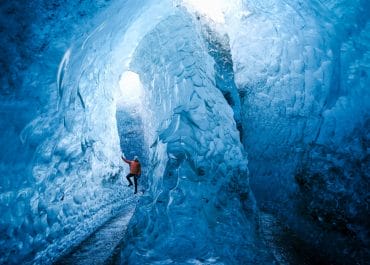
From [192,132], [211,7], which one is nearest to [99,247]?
[192,132]

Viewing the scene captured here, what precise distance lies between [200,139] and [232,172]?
1.63ft

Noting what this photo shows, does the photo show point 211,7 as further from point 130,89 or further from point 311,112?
point 130,89

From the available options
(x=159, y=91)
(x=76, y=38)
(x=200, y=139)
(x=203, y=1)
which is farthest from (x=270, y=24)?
(x=76, y=38)

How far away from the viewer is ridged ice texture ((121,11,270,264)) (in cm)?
212

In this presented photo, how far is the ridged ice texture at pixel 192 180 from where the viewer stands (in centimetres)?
212

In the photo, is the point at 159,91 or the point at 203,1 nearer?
the point at 159,91

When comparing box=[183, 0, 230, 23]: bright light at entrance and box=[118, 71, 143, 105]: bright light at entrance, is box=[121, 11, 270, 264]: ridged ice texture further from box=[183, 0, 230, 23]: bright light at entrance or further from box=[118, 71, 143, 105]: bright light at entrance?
box=[118, 71, 143, 105]: bright light at entrance

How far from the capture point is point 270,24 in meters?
3.95

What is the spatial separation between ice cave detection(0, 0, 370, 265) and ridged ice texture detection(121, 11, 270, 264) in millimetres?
13

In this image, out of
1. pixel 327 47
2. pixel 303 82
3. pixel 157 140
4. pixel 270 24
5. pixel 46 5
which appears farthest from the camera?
pixel 270 24

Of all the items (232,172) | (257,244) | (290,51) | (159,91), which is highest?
(290,51)

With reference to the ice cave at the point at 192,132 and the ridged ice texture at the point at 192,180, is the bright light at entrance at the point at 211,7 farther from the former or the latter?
the ridged ice texture at the point at 192,180

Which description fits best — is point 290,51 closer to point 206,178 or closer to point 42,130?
point 206,178

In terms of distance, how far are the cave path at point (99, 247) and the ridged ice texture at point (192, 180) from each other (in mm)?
491
